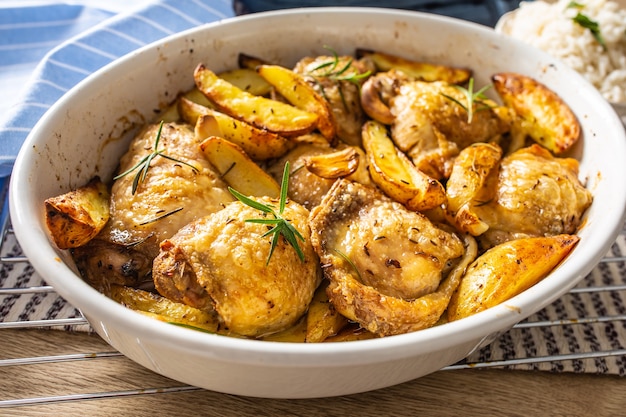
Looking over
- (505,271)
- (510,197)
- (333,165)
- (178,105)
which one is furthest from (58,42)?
(505,271)

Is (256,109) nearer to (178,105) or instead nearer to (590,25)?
(178,105)

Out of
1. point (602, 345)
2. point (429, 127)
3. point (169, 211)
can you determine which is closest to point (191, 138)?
point (169, 211)

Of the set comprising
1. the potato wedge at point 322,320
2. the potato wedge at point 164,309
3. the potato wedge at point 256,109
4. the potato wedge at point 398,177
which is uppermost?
the potato wedge at point 256,109

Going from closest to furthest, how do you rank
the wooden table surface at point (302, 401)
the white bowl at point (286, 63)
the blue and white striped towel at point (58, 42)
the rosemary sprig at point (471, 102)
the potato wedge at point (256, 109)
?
the white bowl at point (286, 63) → the wooden table surface at point (302, 401) → the potato wedge at point (256, 109) → the rosemary sprig at point (471, 102) → the blue and white striped towel at point (58, 42)

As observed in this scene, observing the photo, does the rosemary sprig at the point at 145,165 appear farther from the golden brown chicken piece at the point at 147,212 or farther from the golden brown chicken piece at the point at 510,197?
the golden brown chicken piece at the point at 510,197

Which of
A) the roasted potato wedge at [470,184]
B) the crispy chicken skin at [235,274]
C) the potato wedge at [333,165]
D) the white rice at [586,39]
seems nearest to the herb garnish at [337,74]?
the potato wedge at [333,165]

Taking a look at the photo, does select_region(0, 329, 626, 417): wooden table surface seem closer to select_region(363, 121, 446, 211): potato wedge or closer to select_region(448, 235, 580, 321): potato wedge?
select_region(448, 235, 580, 321): potato wedge
